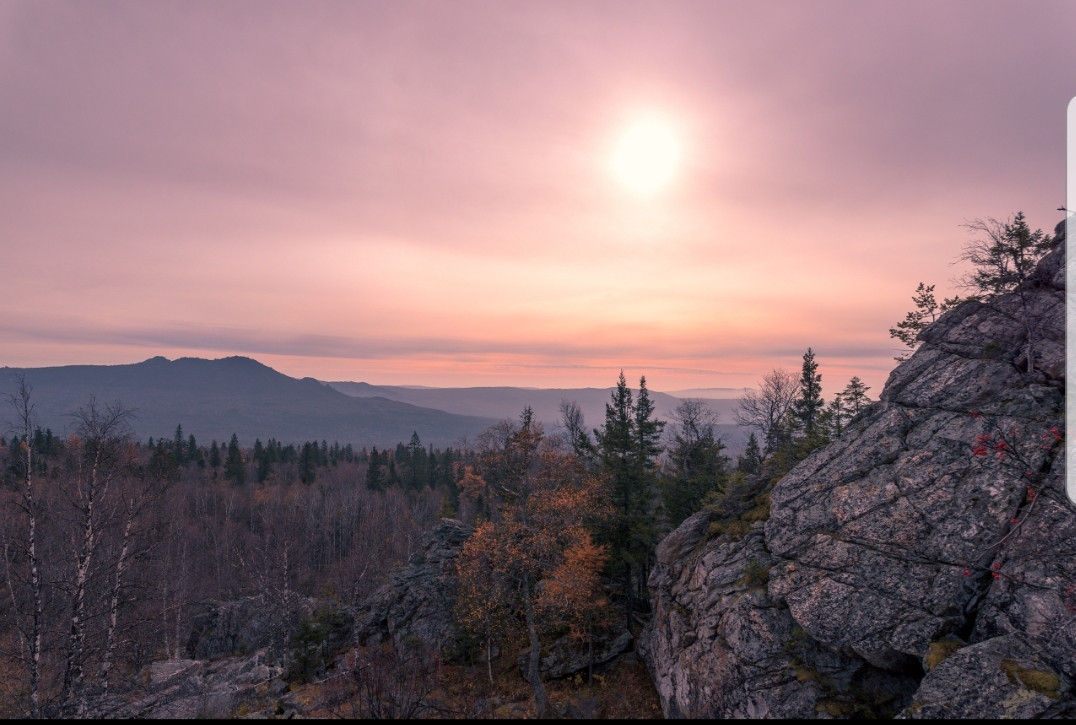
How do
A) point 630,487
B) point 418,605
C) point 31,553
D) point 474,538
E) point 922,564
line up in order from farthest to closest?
point 418,605 < point 630,487 < point 474,538 < point 31,553 < point 922,564

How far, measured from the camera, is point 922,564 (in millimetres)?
14359

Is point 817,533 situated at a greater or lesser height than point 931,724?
greater

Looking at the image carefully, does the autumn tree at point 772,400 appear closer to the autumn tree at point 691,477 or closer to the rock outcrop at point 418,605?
the autumn tree at point 691,477

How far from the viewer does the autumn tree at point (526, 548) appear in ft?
82.9

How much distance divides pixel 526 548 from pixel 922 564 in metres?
17.8

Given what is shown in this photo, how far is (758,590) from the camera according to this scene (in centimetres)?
1755

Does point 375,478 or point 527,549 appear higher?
point 527,549

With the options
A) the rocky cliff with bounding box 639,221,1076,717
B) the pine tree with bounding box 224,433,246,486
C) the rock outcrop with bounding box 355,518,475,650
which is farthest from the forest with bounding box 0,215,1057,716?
the pine tree with bounding box 224,433,246,486

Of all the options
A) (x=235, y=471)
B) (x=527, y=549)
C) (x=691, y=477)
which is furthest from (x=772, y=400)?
(x=235, y=471)

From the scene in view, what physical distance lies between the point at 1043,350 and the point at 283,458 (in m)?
162

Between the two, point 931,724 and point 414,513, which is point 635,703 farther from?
point 414,513

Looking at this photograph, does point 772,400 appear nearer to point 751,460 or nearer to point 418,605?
point 751,460

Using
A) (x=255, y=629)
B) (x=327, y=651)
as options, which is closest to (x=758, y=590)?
(x=327, y=651)

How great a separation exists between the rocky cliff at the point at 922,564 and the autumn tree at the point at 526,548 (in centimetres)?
666
